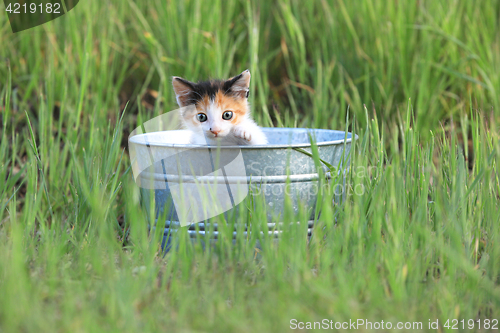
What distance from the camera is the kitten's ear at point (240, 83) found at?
2002mm

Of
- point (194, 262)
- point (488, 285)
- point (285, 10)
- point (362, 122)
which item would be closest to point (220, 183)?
point (194, 262)

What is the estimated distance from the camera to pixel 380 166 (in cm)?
190

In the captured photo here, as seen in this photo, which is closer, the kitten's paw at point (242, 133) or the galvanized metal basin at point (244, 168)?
the galvanized metal basin at point (244, 168)

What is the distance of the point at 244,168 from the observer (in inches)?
71.4

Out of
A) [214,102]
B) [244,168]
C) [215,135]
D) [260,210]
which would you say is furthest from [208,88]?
[260,210]

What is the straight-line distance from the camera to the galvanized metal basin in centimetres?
179

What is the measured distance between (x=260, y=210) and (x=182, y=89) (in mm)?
Result: 730

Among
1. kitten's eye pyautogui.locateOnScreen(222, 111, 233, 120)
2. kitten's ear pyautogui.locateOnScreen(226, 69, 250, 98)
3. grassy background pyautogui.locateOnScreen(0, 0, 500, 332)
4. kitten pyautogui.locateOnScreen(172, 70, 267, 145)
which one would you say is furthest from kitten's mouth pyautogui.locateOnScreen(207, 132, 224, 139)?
grassy background pyautogui.locateOnScreen(0, 0, 500, 332)

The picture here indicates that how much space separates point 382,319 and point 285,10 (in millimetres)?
2365

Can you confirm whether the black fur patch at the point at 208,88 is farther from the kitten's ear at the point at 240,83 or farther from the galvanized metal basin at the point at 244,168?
the galvanized metal basin at the point at 244,168

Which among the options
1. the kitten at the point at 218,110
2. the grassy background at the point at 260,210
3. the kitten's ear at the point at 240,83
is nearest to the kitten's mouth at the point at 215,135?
the kitten at the point at 218,110

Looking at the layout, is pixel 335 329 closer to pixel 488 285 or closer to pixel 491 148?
pixel 488 285

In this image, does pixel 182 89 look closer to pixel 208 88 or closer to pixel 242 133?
pixel 208 88

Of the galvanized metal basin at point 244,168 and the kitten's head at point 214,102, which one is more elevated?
the kitten's head at point 214,102
